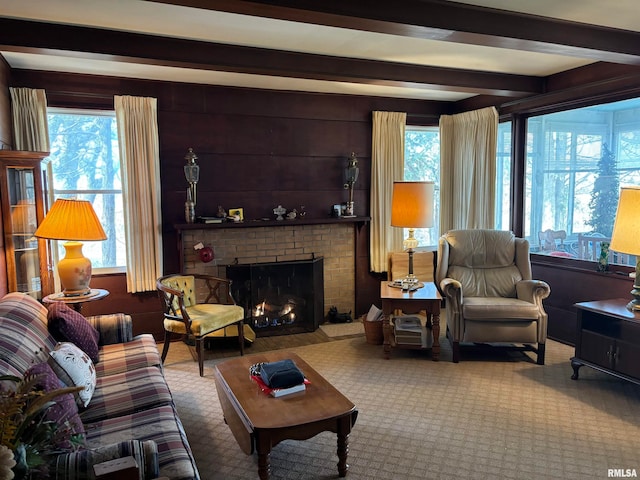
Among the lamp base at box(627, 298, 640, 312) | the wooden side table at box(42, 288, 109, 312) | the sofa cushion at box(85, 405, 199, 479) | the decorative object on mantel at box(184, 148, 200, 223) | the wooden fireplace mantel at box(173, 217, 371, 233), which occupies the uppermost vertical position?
the decorative object on mantel at box(184, 148, 200, 223)

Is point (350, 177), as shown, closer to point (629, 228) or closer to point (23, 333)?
point (629, 228)

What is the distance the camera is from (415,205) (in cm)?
431

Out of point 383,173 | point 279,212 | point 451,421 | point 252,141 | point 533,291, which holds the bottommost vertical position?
point 451,421

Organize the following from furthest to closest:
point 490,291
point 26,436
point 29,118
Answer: point 490,291 < point 29,118 < point 26,436

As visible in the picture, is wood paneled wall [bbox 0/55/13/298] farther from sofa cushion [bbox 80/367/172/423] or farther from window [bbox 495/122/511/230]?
window [bbox 495/122/511/230]


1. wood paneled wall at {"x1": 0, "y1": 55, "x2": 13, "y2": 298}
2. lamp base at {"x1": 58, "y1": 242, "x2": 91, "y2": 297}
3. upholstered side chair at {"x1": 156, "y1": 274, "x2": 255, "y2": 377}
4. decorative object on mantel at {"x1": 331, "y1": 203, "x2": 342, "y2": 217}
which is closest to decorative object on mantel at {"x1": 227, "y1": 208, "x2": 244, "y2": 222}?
upholstered side chair at {"x1": 156, "y1": 274, "x2": 255, "y2": 377}

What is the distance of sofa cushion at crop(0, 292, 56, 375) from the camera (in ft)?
7.51

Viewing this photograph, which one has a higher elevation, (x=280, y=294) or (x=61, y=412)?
(x=61, y=412)

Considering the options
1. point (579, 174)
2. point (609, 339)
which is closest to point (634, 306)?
point (609, 339)

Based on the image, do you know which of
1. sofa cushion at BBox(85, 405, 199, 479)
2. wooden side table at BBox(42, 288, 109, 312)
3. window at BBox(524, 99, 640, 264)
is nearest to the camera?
sofa cushion at BBox(85, 405, 199, 479)

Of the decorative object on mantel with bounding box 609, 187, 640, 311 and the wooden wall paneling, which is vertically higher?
the decorative object on mantel with bounding box 609, 187, 640, 311

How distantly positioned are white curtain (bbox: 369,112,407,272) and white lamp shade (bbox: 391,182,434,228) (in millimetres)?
1210

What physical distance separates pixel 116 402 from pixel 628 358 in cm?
333

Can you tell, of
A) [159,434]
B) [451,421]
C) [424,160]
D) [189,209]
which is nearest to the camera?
[159,434]
